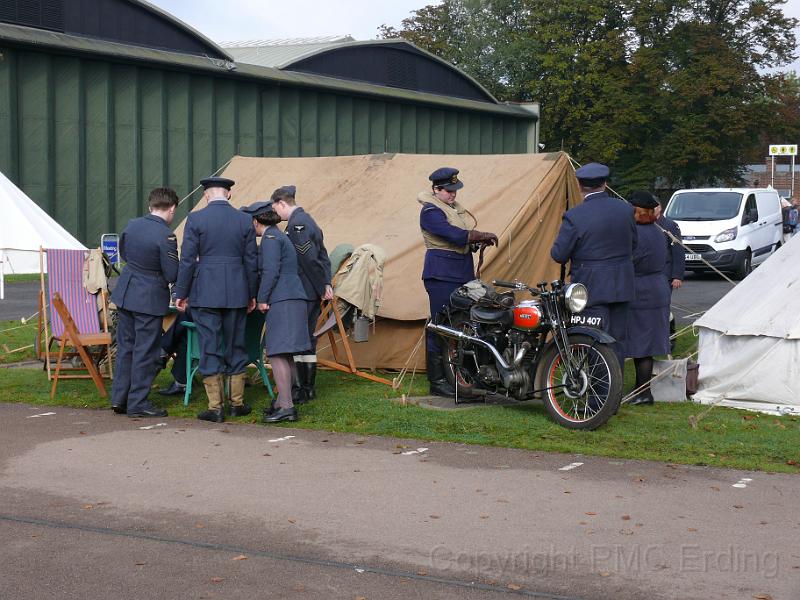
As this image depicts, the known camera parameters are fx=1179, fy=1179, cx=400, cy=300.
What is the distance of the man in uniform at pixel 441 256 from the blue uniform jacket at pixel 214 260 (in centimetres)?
171

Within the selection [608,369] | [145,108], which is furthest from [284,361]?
[145,108]

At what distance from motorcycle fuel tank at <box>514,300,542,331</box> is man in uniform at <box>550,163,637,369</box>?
0.46 meters

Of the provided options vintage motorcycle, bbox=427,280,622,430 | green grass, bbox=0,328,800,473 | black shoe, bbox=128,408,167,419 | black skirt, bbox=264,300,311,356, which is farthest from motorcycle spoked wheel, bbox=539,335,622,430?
black shoe, bbox=128,408,167,419

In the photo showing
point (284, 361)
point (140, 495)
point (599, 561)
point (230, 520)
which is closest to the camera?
point (599, 561)

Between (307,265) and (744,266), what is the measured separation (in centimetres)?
1681

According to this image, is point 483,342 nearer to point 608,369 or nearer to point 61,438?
point 608,369

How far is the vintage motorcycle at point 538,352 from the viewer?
27.0 ft

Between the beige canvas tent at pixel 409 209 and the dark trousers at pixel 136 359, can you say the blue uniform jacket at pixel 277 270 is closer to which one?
the dark trousers at pixel 136 359

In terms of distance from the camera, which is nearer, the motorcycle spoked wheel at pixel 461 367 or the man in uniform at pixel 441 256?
the motorcycle spoked wheel at pixel 461 367

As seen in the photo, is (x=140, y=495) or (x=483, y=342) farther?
(x=483, y=342)

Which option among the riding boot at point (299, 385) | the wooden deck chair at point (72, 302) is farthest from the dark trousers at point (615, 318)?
the wooden deck chair at point (72, 302)

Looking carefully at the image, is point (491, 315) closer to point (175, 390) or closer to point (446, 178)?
point (446, 178)

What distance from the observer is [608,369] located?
811cm

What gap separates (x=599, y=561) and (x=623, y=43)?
46.5m
